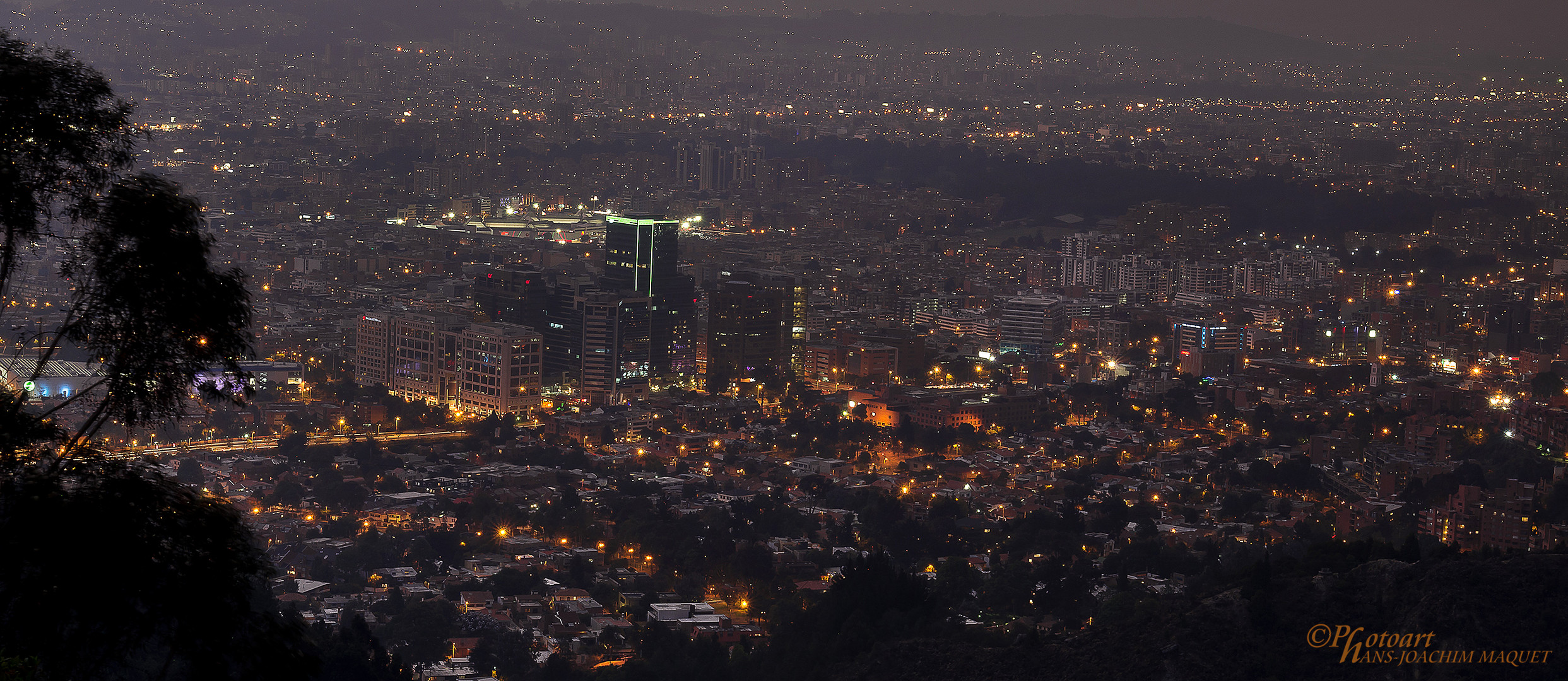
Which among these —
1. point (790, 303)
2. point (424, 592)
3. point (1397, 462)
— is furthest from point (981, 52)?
point (424, 592)

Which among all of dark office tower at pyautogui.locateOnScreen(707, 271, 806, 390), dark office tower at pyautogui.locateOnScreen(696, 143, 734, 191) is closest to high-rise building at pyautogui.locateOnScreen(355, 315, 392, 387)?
dark office tower at pyautogui.locateOnScreen(707, 271, 806, 390)

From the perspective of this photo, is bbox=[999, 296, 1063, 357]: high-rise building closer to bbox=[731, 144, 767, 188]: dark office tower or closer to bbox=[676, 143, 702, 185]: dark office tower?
bbox=[731, 144, 767, 188]: dark office tower

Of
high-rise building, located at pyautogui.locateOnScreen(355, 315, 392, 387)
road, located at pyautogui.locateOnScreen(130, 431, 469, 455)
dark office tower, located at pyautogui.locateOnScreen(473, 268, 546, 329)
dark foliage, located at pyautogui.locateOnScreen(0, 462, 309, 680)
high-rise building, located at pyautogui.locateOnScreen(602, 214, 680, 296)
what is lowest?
road, located at pyautogui.locateOnScreen(130, 431, 469, 455)

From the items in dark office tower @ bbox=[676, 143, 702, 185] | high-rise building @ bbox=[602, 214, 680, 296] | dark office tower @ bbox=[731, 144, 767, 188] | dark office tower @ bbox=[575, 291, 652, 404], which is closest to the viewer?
Result: dark office tower @ bbox=[575, 291, 652, 404]

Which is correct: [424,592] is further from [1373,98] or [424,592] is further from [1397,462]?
[1373,98]

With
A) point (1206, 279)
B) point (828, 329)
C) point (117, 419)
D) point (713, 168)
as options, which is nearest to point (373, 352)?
point (828, 329)

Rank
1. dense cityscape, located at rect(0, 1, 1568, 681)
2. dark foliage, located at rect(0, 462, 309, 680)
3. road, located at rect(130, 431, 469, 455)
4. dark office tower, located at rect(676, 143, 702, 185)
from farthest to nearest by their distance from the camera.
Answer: dark office tower, located at rect(676, 143, 702, 185)
road, located at rect(130, 431, 469, 455)
dense cityscape, located at rect(0, 1, 1568, 681)
dark foliage, located at rect(0, 462, 309, 680)

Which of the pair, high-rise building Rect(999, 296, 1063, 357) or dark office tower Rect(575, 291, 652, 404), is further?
high-rise building Rect(999, 296, 1063, 357)

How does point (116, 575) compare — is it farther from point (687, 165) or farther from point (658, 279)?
point (687, 165)
